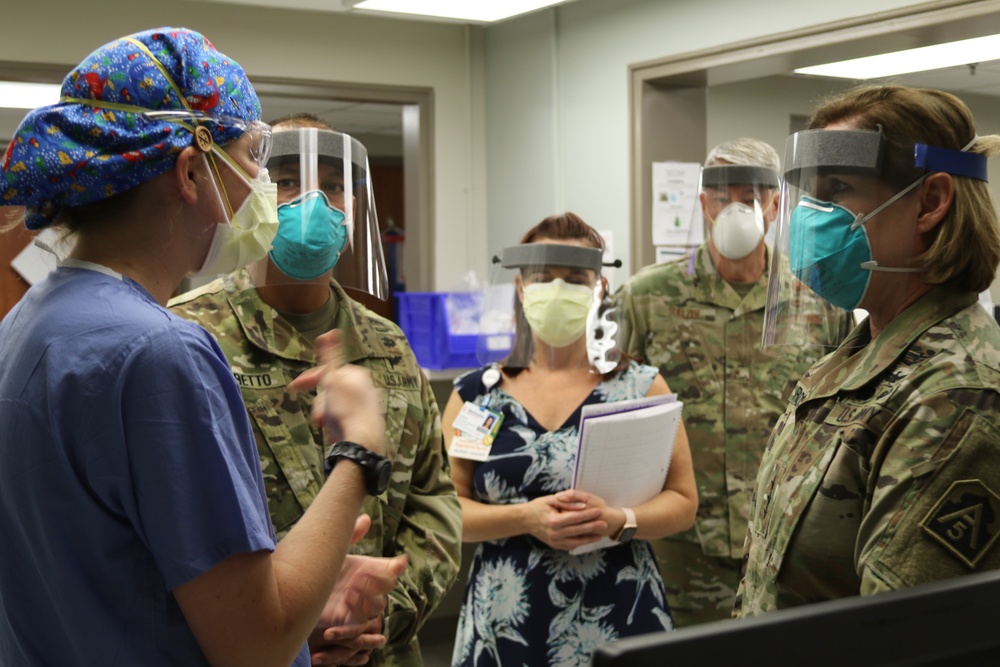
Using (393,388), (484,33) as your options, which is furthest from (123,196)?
(484,33)

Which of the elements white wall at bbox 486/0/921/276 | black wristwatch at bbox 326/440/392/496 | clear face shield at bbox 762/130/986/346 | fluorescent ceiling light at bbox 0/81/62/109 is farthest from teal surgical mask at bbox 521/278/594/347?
fluorescent ceiling light at bbox 0/81/62/109

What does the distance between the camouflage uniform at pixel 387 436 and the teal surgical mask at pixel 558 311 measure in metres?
0.62

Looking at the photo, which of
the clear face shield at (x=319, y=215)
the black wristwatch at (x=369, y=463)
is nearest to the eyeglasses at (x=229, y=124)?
the clear face shield at (x=319, y=215)

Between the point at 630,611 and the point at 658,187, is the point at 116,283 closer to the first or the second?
the point at 630,611

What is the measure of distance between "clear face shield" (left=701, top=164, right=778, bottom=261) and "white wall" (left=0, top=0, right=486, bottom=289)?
225cm

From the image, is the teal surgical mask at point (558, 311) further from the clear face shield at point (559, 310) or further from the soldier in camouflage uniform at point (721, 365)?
the soldier in camouflage uniform at point (721, 365)

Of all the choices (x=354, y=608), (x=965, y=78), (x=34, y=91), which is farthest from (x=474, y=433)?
(x=965, y=78)

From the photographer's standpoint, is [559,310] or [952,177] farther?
[559,310]

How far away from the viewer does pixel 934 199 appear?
1.40 metres

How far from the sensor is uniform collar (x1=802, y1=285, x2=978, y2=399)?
4.41ft

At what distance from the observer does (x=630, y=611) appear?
7.18 feet

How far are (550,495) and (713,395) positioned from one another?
0.83m

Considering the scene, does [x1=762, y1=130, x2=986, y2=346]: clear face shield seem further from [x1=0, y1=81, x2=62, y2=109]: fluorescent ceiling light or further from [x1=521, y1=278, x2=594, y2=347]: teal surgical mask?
[x1=0, y1=81, x2=62, y2=109]: fluorescent ceiling light

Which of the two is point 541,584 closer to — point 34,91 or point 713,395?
point 713,395
